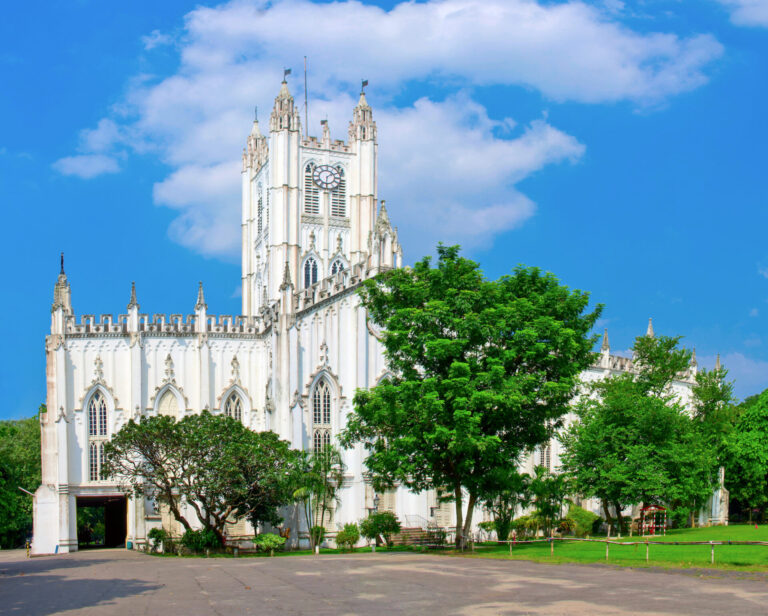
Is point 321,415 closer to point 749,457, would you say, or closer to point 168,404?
point 168,404

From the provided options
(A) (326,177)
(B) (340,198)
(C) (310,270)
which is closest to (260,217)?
(A) (326,177)

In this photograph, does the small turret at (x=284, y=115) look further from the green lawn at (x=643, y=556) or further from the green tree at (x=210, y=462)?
the green lawn at (x=643, y=556)

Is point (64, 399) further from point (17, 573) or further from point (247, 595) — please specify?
point (247, 595)

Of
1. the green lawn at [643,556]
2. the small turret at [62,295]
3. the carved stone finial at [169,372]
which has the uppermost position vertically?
the small turret at [62,295]

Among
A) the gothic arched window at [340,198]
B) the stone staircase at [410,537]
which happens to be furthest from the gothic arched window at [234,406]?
the gothic arched window at [340,198]

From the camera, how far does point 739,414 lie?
2840 inches

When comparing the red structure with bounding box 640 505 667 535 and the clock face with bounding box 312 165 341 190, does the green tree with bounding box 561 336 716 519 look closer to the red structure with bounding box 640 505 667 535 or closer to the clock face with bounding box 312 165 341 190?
the red structure with bounding box 640 505 667 535

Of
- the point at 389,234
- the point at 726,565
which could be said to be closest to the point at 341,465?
the point at 389,234

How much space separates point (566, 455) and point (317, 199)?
38.2m

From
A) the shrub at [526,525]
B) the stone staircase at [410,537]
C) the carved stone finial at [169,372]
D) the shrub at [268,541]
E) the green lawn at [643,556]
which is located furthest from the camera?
the carved stone finial at [169,372]

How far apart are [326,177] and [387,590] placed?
64.3 meters

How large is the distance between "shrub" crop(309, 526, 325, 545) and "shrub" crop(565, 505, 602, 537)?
16.9 meters

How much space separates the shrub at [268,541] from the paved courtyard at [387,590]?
12.3 metres

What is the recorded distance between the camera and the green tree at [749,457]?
68312 millimetres
